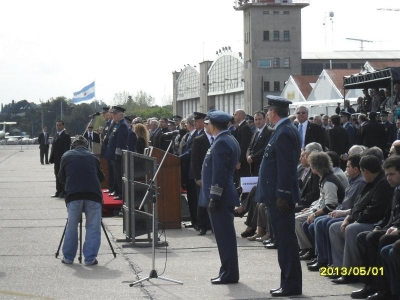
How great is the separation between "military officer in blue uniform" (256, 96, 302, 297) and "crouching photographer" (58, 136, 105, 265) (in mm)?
3232

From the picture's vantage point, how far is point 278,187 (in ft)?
28.8

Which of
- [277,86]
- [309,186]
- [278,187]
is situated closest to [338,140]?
[309,186]

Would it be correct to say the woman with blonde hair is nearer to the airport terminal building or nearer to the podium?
the podium

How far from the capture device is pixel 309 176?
12195 mm

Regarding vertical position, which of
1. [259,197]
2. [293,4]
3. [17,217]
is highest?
[293,4]

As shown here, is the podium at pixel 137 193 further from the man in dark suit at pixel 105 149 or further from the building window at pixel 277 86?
the building window at pixel 277 86

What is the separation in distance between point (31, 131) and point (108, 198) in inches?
5314

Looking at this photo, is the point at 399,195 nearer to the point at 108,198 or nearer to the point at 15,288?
the point at 15,288

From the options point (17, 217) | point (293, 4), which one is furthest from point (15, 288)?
point (293, 4)

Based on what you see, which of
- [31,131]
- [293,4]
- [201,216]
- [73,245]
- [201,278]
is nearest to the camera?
[201,278]

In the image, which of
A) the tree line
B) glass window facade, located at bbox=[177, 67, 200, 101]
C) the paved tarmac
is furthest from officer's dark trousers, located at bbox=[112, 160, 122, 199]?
glass window facade, located at bbox=[177, 67, 200, 101]

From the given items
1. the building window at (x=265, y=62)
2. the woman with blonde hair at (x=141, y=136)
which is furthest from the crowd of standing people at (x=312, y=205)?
the building window at (x=265, y=62)

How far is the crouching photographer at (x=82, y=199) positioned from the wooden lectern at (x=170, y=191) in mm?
3120

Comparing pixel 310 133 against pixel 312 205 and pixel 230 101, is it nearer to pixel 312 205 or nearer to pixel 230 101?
pixel 312 205
